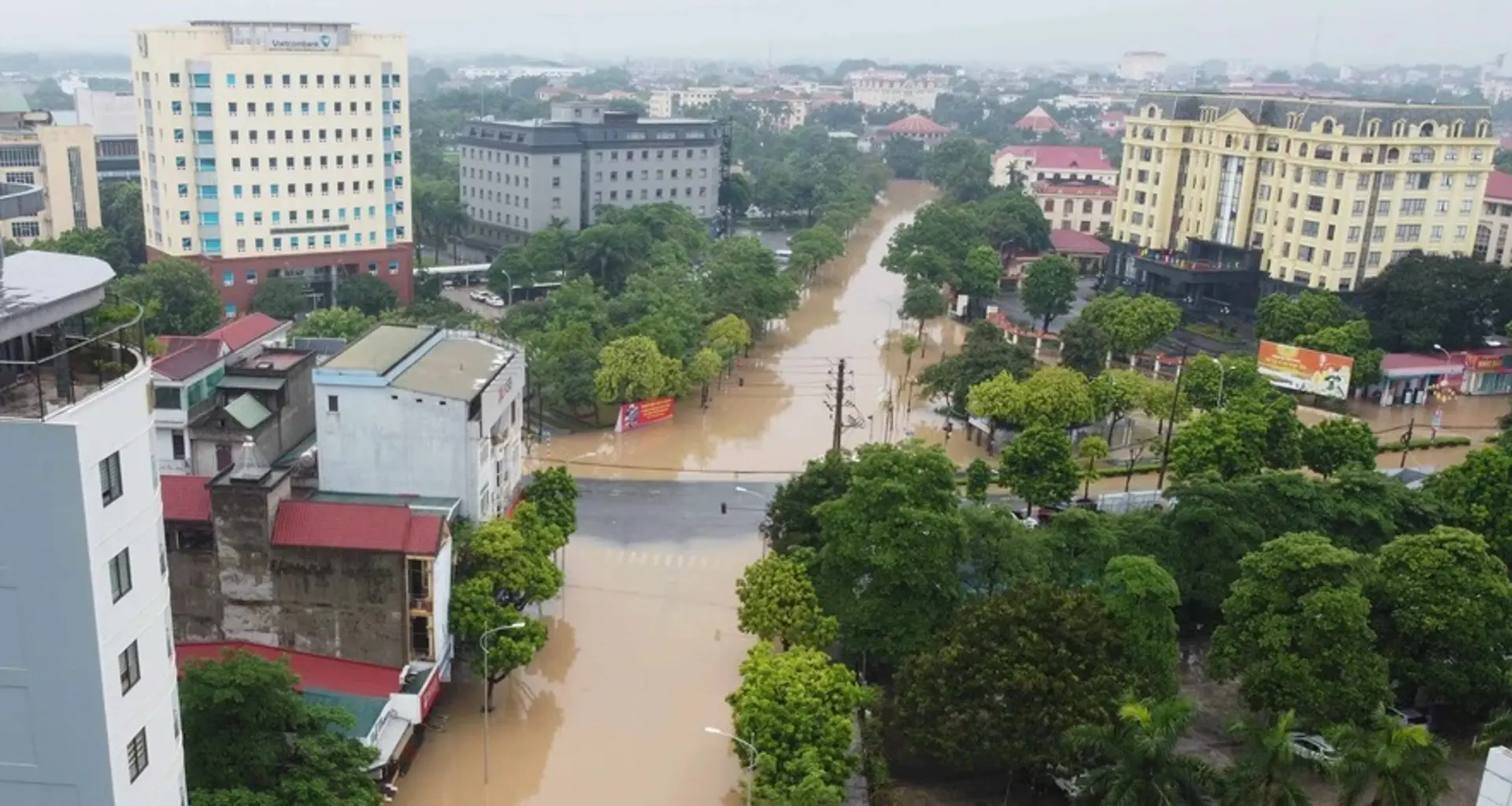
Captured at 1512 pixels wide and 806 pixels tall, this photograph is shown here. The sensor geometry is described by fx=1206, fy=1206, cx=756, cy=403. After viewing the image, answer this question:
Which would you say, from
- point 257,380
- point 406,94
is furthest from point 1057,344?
point 257,380

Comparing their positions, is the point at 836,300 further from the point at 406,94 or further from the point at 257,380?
the point at 257,380

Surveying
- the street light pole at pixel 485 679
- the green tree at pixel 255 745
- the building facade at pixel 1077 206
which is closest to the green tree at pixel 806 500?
the street light pole at pixel 485 679

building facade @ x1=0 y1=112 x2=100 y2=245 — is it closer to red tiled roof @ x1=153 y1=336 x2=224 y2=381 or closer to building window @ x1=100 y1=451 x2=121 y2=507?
red tiled roof @ x1=153 y1=336 x2=224 y2=381

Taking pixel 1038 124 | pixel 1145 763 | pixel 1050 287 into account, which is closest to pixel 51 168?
pixel 1050 287

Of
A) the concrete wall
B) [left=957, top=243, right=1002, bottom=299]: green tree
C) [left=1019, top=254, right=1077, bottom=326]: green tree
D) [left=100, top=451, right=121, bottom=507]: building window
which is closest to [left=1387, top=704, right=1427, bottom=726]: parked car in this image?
the concrete wall

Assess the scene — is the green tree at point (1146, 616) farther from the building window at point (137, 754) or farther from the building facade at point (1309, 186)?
the building facade at point (1309, 186)

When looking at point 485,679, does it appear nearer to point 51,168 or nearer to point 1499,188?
point 51,168
